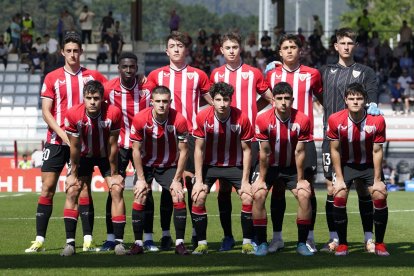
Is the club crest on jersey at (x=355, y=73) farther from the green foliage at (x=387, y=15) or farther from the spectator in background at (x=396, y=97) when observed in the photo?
the green foliage at (x=387, y=15)

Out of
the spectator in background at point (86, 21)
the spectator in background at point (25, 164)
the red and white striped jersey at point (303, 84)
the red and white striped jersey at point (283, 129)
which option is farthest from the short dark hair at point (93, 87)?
the spectator in background at point (86, 21)

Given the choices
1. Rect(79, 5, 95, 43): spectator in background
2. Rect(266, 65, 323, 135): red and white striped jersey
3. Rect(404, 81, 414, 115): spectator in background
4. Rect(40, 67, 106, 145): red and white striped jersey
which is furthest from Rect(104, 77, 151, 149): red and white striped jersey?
Rect(79, 5, 95, 43): spectator in background

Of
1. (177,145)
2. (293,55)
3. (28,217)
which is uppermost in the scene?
(293,55)

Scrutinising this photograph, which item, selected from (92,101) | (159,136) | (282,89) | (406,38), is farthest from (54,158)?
(406,38)

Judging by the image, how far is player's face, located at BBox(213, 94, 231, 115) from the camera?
11.6 metres

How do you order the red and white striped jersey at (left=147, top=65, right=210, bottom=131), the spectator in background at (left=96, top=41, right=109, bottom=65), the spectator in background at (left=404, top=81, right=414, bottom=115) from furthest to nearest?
the spectator in background at (left=96, top=41, right=109, bottom=65), the spectator in background at (left=404, top=81, right=414, bottom=115), the red and white striped jersey at (left=147, top=65, right=210, bottom=131)

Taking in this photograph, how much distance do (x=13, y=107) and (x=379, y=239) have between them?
25.8 m

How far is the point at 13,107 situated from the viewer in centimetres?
3631

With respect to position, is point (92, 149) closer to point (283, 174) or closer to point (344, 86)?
point (283, 174)

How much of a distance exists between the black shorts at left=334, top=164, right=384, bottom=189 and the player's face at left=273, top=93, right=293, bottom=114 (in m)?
0.89

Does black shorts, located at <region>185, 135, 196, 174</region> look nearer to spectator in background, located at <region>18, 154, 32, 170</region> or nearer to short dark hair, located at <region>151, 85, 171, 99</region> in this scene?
short dark hair, located at <region>151, 85, 171, 99</region>

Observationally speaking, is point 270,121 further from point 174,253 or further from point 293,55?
point 174,253

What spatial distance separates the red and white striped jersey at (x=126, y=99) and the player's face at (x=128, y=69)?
0.43 ft

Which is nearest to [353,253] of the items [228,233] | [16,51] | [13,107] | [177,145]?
[228,233]
